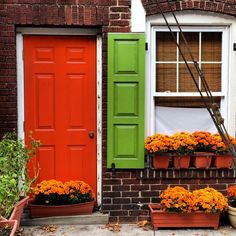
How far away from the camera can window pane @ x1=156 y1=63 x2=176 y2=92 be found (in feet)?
21.9

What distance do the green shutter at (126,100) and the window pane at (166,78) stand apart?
1.16 ft

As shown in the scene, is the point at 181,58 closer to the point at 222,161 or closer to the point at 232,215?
the point at 222,161

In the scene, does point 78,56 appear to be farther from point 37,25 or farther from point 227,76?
point 227,76

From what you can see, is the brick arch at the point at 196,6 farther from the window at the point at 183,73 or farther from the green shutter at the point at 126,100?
the green shutter at the point at 126,100

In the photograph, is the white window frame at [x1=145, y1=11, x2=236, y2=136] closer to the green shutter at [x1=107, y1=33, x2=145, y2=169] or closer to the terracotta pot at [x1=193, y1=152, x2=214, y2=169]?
the green shutter at [x1=107, y1=33, x2=145, y2=169]

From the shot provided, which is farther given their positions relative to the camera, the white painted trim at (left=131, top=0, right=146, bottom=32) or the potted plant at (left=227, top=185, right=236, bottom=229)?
the white painted trim at (left=131, top=0, right=146, bottom=32)

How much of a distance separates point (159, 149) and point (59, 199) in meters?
1.49

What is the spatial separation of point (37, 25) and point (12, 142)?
161 cm

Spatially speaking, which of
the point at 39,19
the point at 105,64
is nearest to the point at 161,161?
the point at 105,64

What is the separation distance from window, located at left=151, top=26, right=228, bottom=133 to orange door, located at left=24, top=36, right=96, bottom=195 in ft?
2.94

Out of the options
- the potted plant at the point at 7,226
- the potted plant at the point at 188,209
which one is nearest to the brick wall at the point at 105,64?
the potted plant at the point at 188,209

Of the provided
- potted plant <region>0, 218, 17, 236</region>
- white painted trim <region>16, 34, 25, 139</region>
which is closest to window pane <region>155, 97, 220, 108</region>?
white painted trim <region>16, 34, 25, 139</region>

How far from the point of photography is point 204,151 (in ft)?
21.5

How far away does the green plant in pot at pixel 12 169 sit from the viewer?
5270 millimetres
